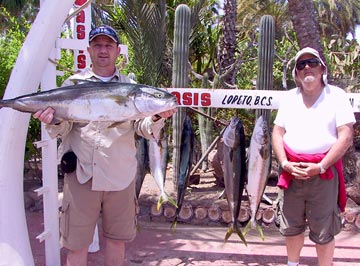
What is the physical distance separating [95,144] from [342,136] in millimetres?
1833

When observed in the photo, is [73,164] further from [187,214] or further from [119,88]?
[187,214]

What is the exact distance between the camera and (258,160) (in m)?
3.62

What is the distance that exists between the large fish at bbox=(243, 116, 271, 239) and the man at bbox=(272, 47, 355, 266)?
0.09m

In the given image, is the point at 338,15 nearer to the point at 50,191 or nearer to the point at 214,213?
the point at 214,213

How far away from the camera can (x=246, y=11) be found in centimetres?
2627

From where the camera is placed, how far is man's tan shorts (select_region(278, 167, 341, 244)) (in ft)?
10.9

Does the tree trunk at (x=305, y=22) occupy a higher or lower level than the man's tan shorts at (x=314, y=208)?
higher

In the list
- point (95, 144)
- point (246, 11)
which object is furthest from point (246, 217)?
point (246, 11)

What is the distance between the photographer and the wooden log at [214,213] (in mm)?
5703

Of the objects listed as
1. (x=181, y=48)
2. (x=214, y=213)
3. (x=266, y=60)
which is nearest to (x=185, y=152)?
(x=266, y=60)

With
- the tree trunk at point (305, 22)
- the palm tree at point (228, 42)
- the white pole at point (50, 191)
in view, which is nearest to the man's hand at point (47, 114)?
the white pole at point (50, 191)

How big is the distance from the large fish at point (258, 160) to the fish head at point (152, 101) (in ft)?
3.60

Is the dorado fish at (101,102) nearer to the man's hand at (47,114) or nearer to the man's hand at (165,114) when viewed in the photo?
the man's hand at (47,114)

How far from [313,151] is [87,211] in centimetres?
176
